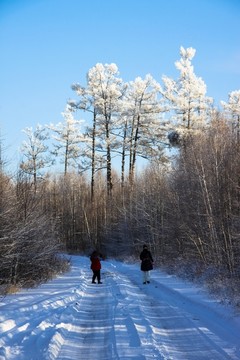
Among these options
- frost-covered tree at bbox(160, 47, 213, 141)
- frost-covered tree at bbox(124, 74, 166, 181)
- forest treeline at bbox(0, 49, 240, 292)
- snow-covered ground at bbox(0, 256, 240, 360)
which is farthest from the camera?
frost-covered tree at bbox(124, 74, 166, 181)

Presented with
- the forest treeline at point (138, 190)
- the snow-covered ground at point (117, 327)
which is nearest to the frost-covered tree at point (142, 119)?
the forest treeline at point (138, 190)

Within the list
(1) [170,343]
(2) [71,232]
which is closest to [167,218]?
(2) [71,232]

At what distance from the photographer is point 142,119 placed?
3956 cm

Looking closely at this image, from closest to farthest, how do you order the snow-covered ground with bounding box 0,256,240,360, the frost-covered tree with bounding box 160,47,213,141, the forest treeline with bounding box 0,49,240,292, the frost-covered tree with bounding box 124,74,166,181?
the snow-covered ground with bounding box 0,256,240,360
the forest treeline with bounding box 0,49,240,292
the frost-covered tree with bounding box 160,47,213,141
the frost-covered tree with bounding box 124,74,166,181

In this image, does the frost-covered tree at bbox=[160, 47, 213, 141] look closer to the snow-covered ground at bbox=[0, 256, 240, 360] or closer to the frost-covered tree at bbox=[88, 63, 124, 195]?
the frost-covered tree at bbox=[88, 63, 124, 195]

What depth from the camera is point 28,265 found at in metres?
17.3

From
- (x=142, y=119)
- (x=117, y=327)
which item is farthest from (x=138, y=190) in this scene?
(x=117, y=327)

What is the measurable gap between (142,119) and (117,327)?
3216cm

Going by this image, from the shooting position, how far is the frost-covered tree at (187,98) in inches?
1362

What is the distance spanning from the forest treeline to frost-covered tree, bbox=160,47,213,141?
3.5 inches

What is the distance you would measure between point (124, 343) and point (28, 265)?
10647 mm

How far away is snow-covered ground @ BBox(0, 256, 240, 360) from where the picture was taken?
6934mm

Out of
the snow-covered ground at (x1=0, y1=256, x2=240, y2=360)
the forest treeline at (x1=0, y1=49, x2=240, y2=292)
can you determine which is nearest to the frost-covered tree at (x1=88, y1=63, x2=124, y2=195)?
the forest treeline at (x1=0, y1=49, x2=240, y2=292)

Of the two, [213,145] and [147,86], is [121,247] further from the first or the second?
[213,145]
